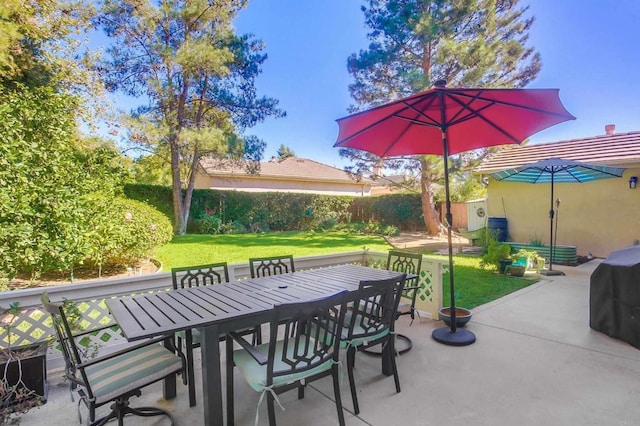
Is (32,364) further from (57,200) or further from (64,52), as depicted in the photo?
(64,52)

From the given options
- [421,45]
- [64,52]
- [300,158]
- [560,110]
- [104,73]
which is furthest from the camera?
[300,158]

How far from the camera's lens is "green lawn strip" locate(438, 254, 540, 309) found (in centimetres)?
532

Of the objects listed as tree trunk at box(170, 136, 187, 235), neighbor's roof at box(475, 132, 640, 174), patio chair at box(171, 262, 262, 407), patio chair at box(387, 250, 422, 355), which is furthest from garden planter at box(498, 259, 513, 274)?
tree trunk at box(170, 136, 187, 235)

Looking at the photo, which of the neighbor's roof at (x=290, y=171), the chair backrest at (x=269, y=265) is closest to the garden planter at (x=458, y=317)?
the chair backrest at (x=269, y=265)

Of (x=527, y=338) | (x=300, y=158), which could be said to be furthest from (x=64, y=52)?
(x=300, y=158)

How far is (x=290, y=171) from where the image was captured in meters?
20.4

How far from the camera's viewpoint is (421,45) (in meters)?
12.1

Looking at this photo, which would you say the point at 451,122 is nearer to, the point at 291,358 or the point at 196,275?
the point at 291,358

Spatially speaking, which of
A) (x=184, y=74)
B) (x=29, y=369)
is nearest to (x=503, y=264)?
(x=29, y=369)

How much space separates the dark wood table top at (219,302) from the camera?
211cm

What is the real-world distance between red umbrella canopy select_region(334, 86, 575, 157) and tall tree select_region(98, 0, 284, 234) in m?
8.51

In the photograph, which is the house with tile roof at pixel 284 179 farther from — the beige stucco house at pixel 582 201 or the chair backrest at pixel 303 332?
the chair backrest at pixel 303 332

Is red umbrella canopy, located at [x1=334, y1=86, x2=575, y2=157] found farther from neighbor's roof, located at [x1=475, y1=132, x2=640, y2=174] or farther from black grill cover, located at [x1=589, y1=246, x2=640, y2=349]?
neighbor's roof, located at [x1=475, y1=132, x2=640, y2=174]

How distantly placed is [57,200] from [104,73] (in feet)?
28.4
